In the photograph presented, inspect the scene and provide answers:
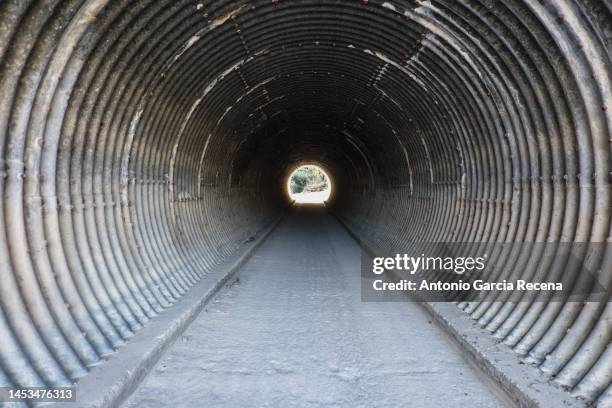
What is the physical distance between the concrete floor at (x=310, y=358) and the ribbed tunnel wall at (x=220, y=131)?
68 centimetres

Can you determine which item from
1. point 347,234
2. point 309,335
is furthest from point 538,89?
point 347,234

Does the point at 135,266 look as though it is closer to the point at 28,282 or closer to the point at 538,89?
the point at 28,282

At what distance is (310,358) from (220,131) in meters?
6.21

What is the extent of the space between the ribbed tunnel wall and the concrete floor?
677mm

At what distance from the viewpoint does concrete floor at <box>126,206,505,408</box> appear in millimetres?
4402

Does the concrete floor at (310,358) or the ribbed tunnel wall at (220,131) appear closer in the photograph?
the ribbed tunnel wall at (220,131)

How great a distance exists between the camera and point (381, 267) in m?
10.6

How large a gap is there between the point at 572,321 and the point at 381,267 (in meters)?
6.10

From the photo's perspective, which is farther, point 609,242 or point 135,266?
point 135,266

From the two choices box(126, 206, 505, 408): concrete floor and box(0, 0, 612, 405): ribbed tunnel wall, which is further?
box(126, 206, 505, 408): concrete floor

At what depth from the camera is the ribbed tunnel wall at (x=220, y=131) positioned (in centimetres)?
410

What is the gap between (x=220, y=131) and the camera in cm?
1016

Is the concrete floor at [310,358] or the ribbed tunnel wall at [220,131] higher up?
the ribbed tunnel wall at [220,131]

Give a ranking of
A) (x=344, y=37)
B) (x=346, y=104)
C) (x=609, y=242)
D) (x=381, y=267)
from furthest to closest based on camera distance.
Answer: (x=346, y=104) < (x=381, y=267) < (x=344, y=37) < (x=609, y=242)
